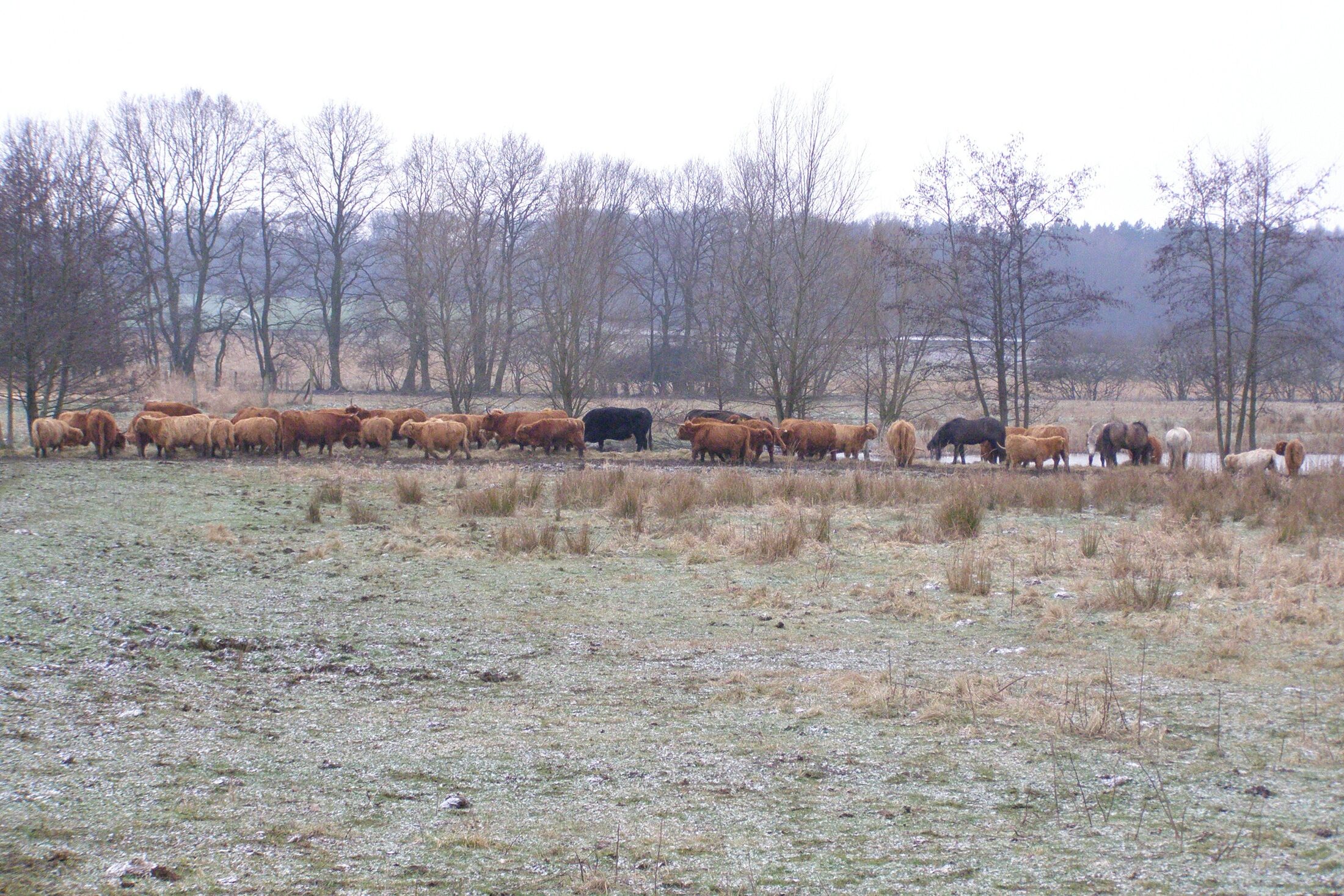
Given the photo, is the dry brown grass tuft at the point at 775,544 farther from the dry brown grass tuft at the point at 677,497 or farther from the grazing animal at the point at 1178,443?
the grazing animal at the point at 1178,443

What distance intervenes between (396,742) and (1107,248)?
142m

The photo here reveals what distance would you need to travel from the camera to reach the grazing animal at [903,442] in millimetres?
27422

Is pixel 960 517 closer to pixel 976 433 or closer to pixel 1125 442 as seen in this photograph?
pixel 1125 442

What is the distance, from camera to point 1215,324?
1251 inches

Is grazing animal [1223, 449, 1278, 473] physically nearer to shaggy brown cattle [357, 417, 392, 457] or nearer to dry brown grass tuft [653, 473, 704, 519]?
dry brown grass tuft [653, 473, 704, 519]

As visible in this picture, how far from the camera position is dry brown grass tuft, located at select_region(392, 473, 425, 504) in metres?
15.9

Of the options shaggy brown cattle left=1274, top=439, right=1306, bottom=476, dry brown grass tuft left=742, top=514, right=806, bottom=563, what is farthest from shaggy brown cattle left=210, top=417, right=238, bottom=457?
shaggy brown cattle left=1274, top=439, right=1306, bottom=476

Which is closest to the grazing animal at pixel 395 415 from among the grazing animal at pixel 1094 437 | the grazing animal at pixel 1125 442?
the grazing animal at pixel 1125 442

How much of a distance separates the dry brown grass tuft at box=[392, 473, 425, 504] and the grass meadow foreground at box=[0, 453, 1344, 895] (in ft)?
6.26

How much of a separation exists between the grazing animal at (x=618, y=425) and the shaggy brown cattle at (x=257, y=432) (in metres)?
9.71

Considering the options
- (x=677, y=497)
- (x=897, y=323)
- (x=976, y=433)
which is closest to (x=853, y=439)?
(x=976, y=433)

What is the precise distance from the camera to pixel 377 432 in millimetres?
26031

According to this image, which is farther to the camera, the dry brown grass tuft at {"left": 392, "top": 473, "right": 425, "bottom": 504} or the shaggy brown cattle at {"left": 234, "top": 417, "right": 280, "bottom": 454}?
the shaggy brown cattle at {"left": 234, "top": 417, "right": 280, "bottom": 454}

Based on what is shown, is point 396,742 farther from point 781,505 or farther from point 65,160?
point 65,160
